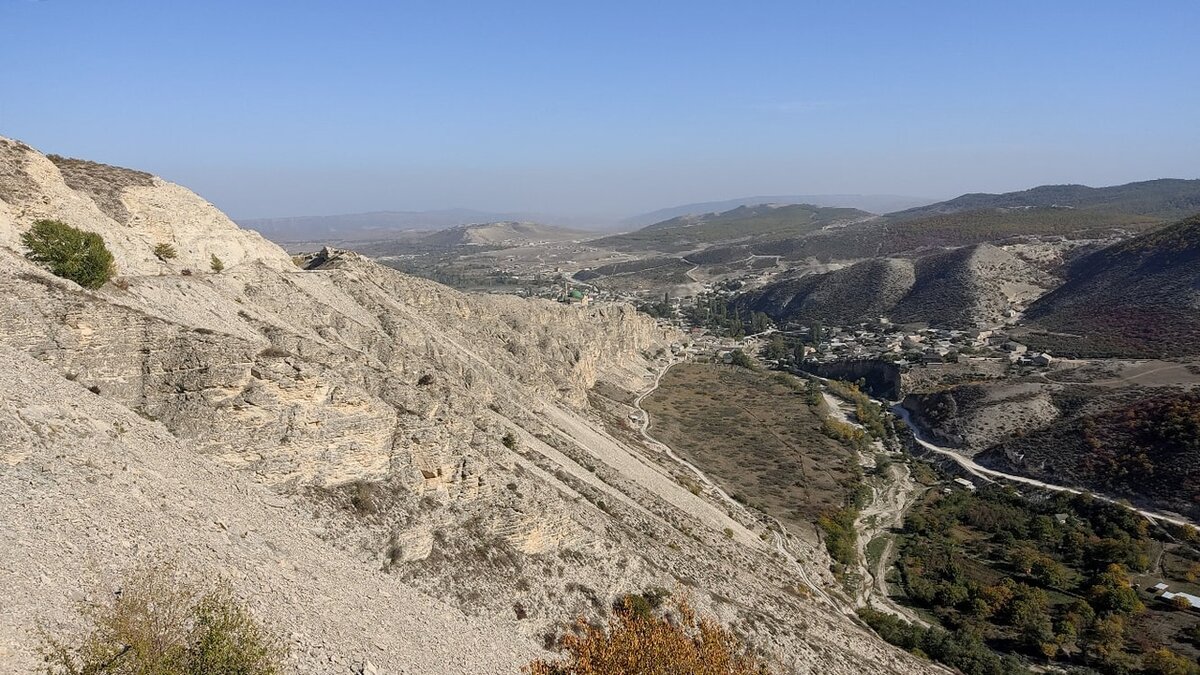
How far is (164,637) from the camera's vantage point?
1180 centimetres

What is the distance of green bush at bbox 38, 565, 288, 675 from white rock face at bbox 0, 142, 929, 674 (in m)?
0.56

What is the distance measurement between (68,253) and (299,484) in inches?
499

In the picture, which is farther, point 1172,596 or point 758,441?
point 758,441

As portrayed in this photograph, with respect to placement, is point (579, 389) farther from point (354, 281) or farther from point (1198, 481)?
point (1198, 481)

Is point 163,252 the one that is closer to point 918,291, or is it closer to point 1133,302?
point 1133,302

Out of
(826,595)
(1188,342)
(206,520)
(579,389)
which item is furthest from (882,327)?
(206,520)

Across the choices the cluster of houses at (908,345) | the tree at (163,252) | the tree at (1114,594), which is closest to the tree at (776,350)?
the cluster of houses at (908,345)

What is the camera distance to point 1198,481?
152 ft

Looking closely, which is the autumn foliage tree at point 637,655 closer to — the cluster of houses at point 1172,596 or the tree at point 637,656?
the tree at point 637,656

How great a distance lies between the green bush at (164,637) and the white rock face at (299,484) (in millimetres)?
558

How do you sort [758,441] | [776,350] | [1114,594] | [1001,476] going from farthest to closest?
[776,350] → [758,441] → [1001,476] → [1114,594]

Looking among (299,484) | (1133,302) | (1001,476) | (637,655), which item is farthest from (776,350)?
(299,484)

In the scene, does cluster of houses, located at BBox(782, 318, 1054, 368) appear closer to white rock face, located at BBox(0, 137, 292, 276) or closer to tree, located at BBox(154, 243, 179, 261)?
white rock face, located at BBox(0, 137, 292, 276)

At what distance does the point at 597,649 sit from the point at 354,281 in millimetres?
34033
